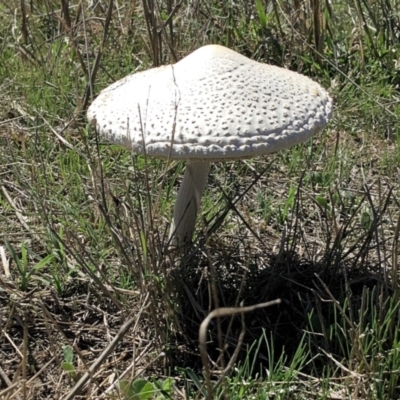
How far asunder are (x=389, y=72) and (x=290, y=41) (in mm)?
460

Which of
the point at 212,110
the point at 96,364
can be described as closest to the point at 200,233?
the point at 212,110

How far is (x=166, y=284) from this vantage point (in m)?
1.85

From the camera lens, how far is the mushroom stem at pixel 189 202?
2.07 meters

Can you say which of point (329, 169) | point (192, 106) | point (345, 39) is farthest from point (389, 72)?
point (192, 106)

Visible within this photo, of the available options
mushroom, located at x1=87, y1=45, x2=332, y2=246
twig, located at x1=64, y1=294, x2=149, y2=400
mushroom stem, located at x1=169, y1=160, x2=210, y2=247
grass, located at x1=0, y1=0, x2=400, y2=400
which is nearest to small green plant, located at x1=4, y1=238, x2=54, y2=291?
grass, located at x1=0, y1=0, x2=400, y2=400

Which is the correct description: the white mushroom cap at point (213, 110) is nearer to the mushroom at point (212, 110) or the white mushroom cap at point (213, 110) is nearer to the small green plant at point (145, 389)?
the mushroom at point (212, 110)

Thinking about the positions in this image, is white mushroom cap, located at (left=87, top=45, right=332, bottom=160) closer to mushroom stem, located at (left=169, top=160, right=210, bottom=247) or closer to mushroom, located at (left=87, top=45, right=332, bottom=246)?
mushroom, located at (left=87, top=45, right=332, bottom=246)

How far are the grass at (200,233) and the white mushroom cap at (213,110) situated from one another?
0.16 meters

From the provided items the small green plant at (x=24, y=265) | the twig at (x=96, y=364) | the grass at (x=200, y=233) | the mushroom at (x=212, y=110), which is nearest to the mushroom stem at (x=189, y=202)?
the grass at (x=200, y=233)

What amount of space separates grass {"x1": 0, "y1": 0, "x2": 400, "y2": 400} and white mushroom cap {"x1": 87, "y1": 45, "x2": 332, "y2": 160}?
161 millimetres

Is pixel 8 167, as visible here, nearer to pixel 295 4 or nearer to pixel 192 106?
pixel 192 106

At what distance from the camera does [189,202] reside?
2.07m

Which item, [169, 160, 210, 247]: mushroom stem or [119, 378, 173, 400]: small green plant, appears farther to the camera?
[169, 160, 210, 247]: mushroom stem

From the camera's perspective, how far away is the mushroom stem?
2072 millimetres
